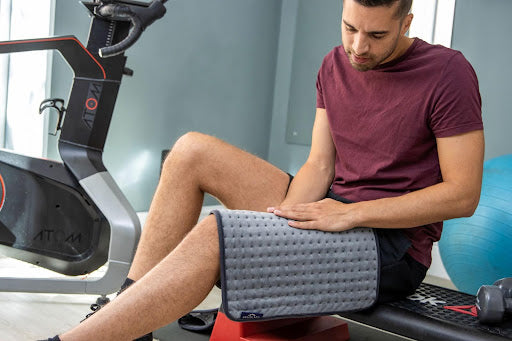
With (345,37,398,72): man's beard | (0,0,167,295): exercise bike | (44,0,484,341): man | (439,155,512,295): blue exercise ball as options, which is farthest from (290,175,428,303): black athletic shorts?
(0,0,167,295): exercise bike

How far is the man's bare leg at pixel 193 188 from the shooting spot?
59.2 inches

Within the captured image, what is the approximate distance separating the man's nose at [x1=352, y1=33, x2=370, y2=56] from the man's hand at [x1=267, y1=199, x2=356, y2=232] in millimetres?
356

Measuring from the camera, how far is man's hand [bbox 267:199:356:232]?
1292 mm

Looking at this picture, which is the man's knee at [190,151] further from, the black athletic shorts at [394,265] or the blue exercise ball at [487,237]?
the blue exercise ball at [487,237]

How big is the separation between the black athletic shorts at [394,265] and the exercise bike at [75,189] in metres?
0.88

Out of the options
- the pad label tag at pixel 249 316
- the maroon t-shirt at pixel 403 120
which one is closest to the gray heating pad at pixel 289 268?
the pad label tag at pixel 249 316

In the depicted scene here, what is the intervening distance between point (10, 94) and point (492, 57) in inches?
89.2

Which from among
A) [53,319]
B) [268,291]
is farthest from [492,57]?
[53,319]

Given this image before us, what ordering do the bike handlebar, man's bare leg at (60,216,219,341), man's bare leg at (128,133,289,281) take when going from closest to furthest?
man's bare leg at (60,216,219,341) → man's bare leg at (128,133,289,281) → the bike handlebar

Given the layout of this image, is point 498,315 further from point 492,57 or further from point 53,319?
point 492,57

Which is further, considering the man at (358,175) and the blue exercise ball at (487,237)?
the blue exercise ball at (487,237)

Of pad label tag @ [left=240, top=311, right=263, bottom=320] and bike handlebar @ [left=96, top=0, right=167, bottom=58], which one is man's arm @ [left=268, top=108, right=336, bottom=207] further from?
bike handlebar @ [left=96, top=0, right=167, bottom=58]

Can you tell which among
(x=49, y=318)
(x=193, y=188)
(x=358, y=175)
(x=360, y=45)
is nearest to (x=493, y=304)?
(x=358, y=175)

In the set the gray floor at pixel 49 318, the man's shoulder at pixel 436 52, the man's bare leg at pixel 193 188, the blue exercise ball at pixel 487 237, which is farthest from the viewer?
the blue exercise ball at pixel 487 237
